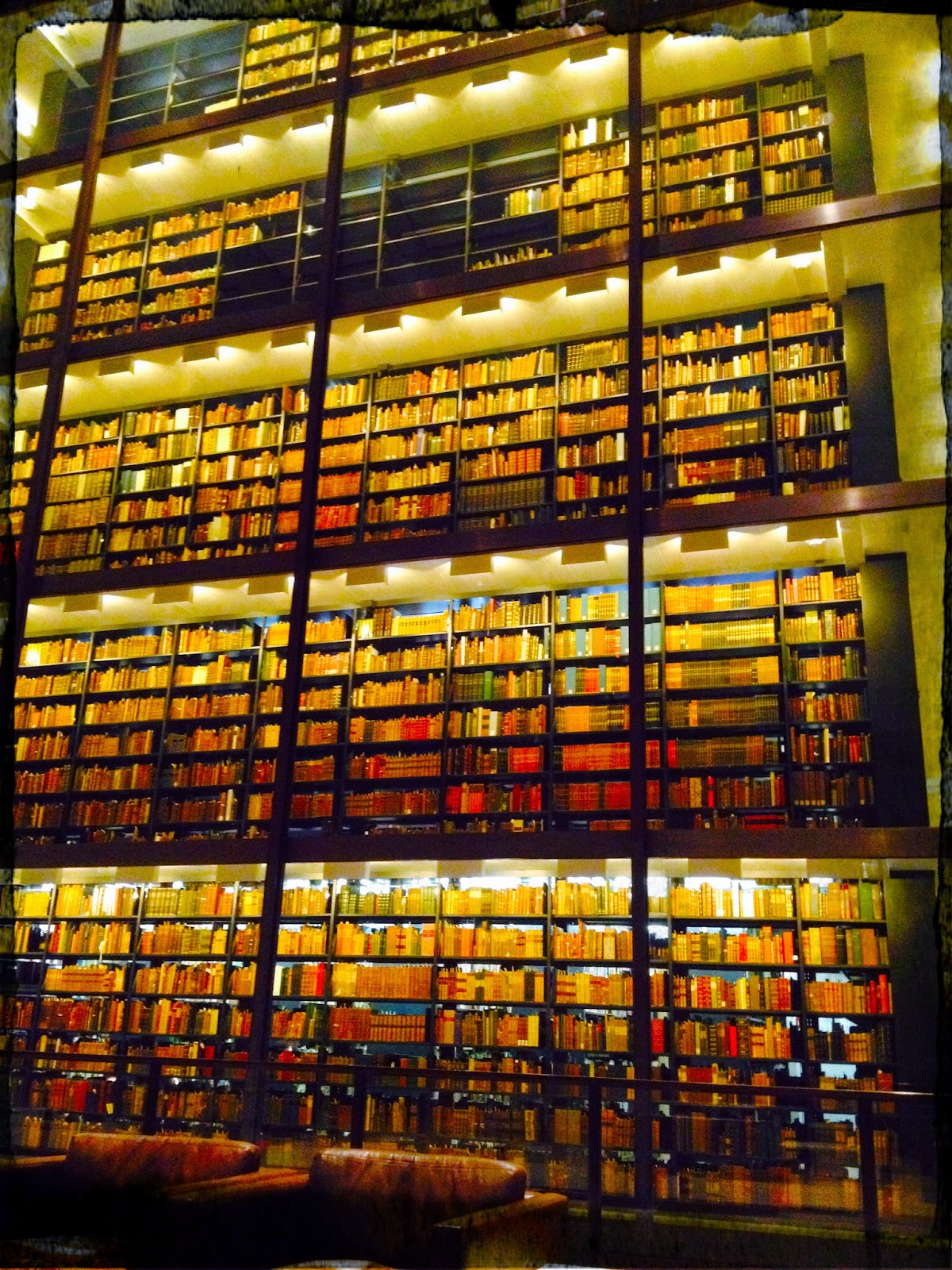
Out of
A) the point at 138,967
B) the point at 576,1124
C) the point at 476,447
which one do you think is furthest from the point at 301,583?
the point at 576,1124

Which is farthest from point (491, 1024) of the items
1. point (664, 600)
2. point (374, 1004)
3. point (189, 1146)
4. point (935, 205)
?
point (935, 205)

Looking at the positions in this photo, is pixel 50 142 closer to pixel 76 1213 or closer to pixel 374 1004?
pixel 374 1004

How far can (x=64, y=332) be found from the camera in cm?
698

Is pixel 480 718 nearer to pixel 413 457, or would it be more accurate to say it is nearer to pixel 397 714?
pixel 397 714

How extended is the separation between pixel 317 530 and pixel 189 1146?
433 cm

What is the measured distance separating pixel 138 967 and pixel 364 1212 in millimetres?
4187

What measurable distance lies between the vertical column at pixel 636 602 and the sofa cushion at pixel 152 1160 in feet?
7.37

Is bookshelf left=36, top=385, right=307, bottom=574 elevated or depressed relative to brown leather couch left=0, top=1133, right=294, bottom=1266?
elevated

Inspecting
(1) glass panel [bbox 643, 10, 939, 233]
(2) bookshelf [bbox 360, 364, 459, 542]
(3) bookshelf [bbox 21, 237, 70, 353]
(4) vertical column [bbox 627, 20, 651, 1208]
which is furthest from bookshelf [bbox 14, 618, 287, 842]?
(1) glass panel [bbox 643, 10, 939, 233]

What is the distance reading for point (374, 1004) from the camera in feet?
19.0

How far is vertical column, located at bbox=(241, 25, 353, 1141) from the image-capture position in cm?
524

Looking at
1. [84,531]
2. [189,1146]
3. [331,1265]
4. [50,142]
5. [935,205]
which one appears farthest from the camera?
[50,142]

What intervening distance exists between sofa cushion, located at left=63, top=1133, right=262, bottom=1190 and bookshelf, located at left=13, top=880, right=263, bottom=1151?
9.44 feet

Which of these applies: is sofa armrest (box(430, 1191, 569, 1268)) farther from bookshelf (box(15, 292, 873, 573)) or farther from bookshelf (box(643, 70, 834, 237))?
bookshelf (box(643, 70, 834, 237))
